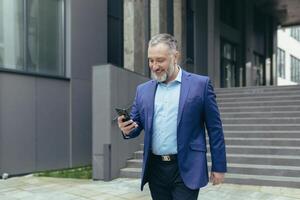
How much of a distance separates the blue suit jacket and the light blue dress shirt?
1.5 inches

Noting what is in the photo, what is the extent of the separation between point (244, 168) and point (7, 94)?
18.1ft

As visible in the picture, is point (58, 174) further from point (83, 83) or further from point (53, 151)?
point (83, 83)

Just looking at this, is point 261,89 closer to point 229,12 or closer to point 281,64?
point 229,12

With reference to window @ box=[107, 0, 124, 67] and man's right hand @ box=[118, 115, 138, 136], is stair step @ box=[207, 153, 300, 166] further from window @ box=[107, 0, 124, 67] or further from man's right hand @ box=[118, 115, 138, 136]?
window @ box=[107, 0, 124, 67]

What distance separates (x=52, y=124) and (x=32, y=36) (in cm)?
229

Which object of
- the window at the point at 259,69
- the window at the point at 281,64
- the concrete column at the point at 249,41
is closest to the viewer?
the concrete column at the point at 249,41

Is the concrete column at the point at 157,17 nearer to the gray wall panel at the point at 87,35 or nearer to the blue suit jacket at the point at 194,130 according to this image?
the gray wall panel at the point at 87,35

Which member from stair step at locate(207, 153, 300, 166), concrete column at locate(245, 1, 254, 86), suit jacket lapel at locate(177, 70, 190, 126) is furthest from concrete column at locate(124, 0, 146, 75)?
concrete column at locate(245, 1, 254, 86)

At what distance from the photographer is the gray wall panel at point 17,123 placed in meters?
10.9

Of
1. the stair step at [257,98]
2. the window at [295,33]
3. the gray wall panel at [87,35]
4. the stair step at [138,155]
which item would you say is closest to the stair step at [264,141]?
the stair step at [138,155]

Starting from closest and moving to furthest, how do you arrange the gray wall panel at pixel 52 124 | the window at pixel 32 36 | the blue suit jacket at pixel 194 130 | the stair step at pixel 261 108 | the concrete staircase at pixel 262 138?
the blue suit jacket at pixel 194 130
the concrete staircase at pixel 262 138
the window at pixel 32 36
the gray wall panel at pixel 52 124
the stair step at pixel 261 108

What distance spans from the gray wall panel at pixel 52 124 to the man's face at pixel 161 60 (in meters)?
8.87

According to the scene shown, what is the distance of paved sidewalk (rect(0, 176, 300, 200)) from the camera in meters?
7.84

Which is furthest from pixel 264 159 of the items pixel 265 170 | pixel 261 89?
pixel 261 89
